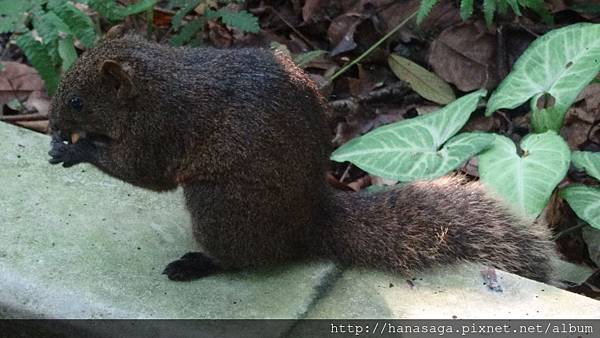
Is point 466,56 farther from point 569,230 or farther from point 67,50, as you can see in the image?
point 67,50

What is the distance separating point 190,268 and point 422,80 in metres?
1.84

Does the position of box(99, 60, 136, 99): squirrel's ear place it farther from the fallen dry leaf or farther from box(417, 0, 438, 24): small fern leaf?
the fallen dry leaf

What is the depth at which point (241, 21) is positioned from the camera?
14.6 ft

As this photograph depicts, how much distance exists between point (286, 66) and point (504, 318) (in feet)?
3.81

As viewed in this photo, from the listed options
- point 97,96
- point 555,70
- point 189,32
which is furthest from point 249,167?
point 189,32

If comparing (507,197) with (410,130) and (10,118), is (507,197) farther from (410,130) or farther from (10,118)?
(10,118)

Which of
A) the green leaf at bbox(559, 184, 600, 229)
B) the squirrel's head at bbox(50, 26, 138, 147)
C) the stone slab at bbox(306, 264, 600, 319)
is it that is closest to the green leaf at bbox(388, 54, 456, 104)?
the green leaf at bbox(559, 184, 600, 229)

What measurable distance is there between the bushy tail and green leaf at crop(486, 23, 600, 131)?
51 centimetres

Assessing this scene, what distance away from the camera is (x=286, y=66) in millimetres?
3352

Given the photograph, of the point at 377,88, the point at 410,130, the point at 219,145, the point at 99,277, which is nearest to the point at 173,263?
the point at 99,277

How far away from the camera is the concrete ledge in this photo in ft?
10.6

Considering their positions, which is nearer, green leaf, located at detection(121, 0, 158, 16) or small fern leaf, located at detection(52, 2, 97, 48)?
small fern leaf, located at detection(52, 2, 97, 48)

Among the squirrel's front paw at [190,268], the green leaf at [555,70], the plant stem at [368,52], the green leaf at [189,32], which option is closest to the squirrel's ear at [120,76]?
the squirrel's front paw at [190,268]

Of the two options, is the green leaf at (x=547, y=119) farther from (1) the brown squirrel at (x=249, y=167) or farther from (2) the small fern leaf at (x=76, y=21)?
(2) the small fern leaf at (x=76, y=21)
